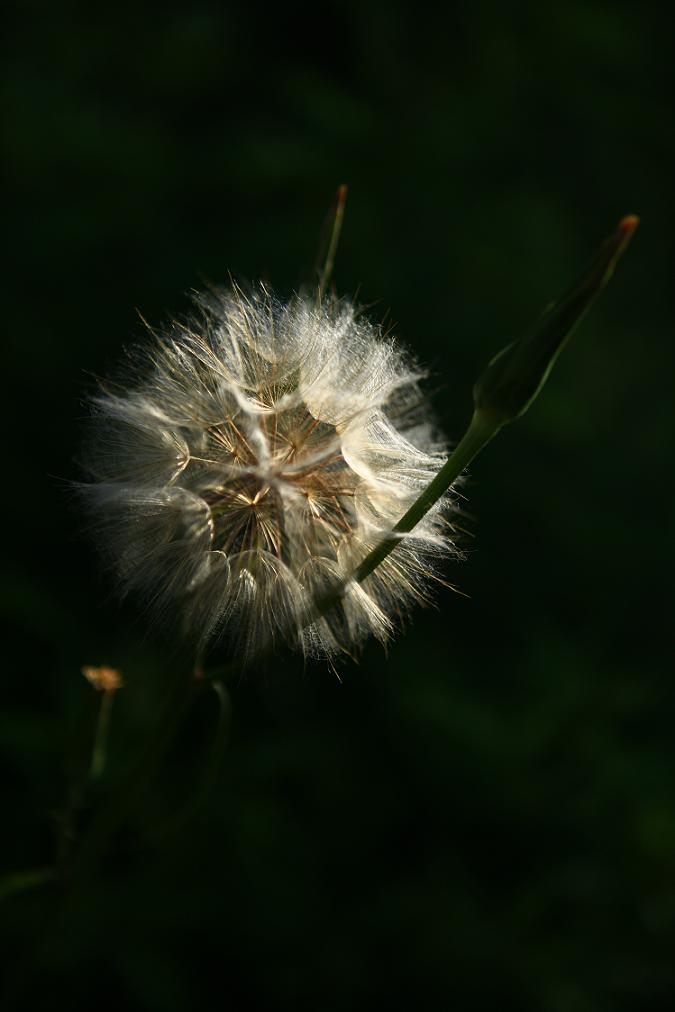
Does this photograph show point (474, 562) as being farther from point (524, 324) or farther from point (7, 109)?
point (7, 109)

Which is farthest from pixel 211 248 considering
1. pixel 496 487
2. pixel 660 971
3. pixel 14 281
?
pixel 660 971

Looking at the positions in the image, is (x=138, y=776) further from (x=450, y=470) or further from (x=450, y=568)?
(x=450, y=568)

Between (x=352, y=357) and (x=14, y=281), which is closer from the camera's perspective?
(x=352, y=357)

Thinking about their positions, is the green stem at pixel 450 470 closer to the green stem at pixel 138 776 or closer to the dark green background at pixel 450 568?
the green stem at pixel 138 776

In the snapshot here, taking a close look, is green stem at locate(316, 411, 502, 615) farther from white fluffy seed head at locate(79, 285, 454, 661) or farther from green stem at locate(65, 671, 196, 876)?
green stem at locate(65, 671, 196, 876)

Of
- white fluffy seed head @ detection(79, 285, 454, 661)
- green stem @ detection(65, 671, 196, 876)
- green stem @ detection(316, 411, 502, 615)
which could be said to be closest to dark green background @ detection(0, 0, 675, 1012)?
green stem @ detection(65, 671, 196, 876)

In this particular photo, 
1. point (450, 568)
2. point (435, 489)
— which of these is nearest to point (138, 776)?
point (435, 489)

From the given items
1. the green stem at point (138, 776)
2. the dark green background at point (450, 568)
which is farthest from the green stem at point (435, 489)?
the dark green background at point (450, 568)
